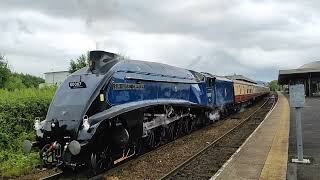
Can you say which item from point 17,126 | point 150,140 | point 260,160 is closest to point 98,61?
point 150,140

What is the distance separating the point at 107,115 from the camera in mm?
9523

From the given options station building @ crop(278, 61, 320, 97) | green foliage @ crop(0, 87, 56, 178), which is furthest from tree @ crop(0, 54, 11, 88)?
station building @ crop(278, 61, 320, 97)

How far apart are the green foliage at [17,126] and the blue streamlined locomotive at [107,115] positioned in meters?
1.12

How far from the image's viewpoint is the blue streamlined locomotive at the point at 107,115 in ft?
30.3

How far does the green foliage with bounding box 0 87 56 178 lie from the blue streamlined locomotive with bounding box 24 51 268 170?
3.68ft

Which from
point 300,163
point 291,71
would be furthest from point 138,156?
point 291,71

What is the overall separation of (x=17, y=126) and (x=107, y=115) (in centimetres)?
431

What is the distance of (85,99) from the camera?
32.0ft

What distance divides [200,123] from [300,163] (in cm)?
985

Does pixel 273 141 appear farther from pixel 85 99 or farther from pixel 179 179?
pixel 85 99

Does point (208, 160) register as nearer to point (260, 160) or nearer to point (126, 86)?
point (260, 160)

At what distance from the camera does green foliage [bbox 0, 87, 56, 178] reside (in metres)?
10.4

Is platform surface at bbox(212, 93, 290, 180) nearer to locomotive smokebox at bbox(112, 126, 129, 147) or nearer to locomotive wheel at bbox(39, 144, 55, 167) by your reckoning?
locomotive smokebox at bbox(112, 126, 129, 147)

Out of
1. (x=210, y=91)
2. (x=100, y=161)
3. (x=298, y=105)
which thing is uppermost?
(x=210, y=91)
